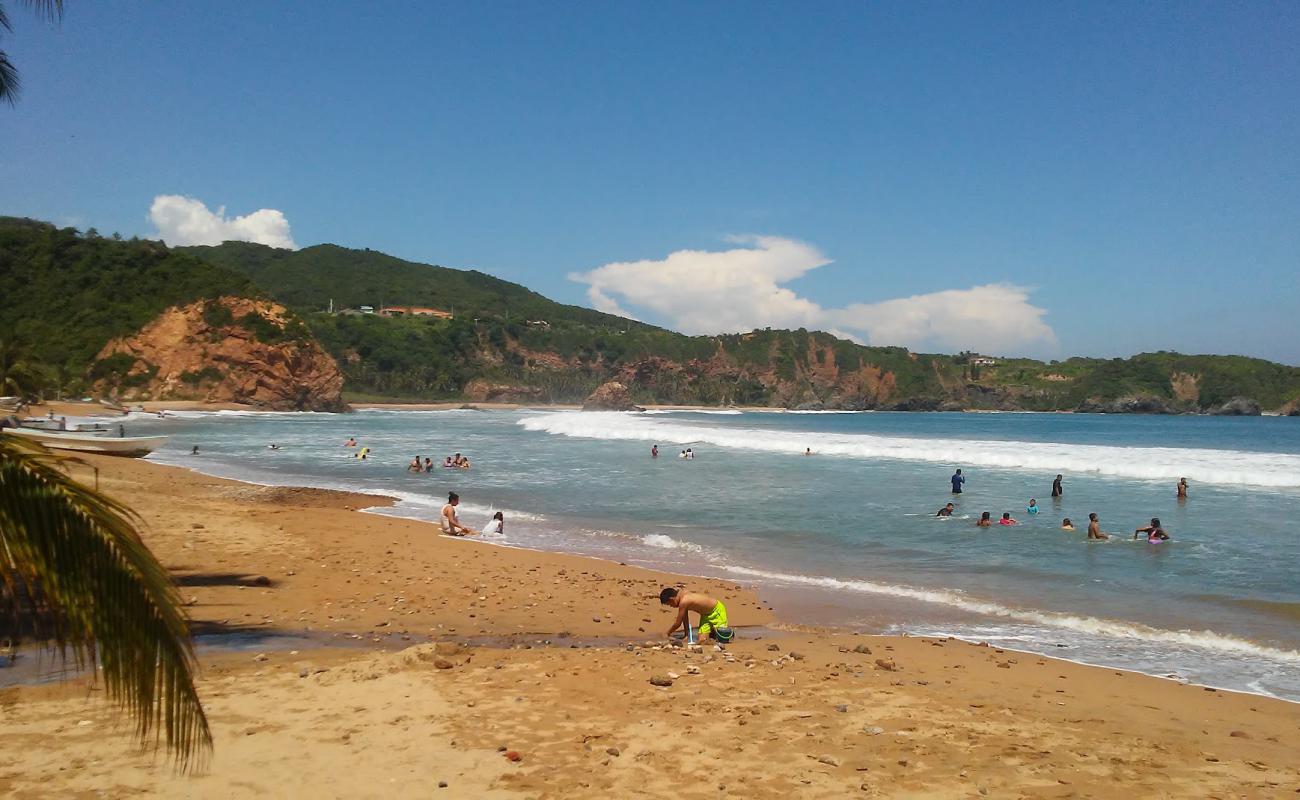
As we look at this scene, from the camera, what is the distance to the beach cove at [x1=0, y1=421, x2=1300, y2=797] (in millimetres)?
4836

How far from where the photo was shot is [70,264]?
85.4m

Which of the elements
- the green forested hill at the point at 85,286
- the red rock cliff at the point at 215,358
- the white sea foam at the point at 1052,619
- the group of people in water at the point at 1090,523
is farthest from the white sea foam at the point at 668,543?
the green forested hill at the point at 85,286

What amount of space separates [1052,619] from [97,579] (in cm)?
1036

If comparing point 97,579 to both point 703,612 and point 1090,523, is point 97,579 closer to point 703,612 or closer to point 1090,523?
point 703,612

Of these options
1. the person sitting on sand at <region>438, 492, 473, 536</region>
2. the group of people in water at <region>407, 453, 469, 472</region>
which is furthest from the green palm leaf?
the group of people in water at <region>407, 453, 469, 472</region>

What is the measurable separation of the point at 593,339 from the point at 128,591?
521 ft

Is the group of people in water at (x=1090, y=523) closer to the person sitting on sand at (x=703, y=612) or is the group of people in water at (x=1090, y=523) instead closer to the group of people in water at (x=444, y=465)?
the person sitting on sand at (x=703, y=612)

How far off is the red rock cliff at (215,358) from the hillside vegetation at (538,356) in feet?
10.8

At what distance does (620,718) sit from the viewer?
5840 mm

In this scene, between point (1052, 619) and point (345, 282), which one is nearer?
point (1052, 619)

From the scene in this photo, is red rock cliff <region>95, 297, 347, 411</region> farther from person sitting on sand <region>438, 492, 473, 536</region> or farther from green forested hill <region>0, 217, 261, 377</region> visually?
person sitting on sand <region>438, 492, 473, 536</region>

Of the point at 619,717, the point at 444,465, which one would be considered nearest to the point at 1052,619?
the point at 619,717

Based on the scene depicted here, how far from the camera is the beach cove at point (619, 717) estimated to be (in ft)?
15.9

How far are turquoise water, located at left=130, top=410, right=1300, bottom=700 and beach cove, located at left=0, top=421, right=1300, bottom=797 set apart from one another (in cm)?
169
